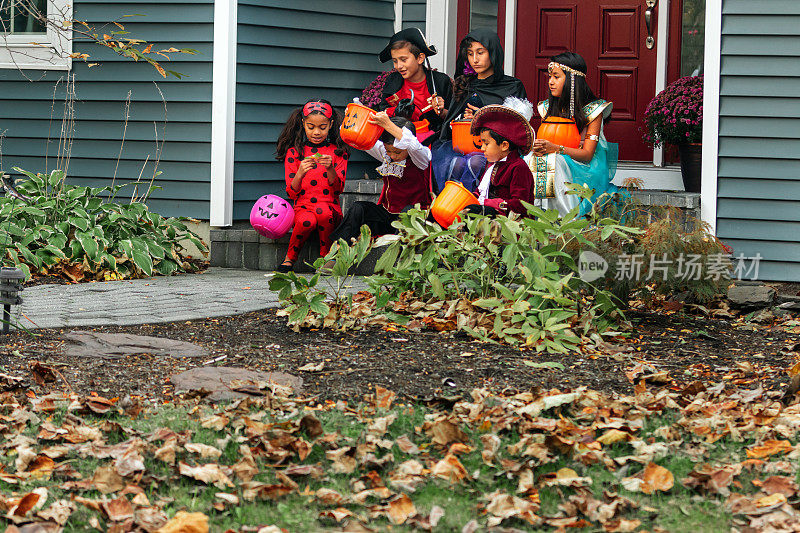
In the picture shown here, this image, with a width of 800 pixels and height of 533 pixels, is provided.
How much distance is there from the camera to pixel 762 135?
Result: 673 centimetres

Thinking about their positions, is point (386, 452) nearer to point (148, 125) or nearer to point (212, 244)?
point (212, 244)

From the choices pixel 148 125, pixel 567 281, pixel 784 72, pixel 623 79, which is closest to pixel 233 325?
pixel 567 281

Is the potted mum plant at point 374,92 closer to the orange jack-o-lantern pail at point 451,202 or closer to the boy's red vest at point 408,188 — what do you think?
the boy's red vest at point 408,188

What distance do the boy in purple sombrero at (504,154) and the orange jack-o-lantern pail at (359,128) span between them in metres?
0.76

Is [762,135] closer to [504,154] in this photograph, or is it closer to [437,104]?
[504,154]

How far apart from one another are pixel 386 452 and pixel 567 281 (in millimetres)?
1803

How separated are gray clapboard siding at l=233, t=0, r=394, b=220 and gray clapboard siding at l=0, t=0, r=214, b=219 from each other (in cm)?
26

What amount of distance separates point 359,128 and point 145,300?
1.73 meters

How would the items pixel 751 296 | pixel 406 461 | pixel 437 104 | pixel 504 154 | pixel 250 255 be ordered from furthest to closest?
pixel 250 255 → pixel 437 104 → pixel 504 154 → pixel 751 296 → pixel 406 461

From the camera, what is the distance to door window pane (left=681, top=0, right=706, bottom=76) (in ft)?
27.8

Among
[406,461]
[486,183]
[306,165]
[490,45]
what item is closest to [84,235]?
[306,165]

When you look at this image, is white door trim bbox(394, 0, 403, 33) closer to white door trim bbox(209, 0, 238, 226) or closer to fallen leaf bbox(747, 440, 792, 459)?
white door trim bbox(209, 0, 238, 226)

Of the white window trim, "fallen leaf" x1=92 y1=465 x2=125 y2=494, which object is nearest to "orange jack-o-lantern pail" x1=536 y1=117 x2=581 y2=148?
the white window trim

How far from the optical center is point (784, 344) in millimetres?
4926
